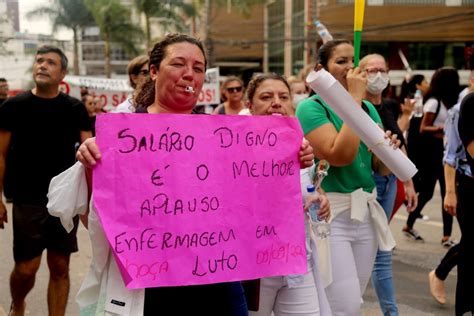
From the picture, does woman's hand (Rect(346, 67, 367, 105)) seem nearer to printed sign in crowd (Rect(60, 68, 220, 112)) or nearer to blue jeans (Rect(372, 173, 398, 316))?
blue jeans (Rect(372, 173, 398, 316))

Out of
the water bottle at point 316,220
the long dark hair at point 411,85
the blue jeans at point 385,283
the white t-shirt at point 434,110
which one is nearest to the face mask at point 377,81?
the blue jeans at point 385,283

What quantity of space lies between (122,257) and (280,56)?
4658 cm

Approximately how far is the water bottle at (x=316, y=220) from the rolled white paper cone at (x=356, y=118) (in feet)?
1.41

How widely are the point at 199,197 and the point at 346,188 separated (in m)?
1.42

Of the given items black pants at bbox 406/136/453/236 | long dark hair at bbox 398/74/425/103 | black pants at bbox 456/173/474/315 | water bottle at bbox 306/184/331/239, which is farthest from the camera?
long dark hair at bbox 398/74/425/103

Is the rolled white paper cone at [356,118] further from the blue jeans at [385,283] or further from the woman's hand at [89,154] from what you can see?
the woman's hand at [89,154]

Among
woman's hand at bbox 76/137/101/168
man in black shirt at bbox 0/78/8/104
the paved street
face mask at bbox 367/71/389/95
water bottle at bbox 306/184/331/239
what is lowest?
the paved street

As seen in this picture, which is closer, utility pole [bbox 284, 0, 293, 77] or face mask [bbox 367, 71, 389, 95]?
face mask [bbox 367, 71, 389, 95]

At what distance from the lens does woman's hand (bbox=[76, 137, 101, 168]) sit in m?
2.18

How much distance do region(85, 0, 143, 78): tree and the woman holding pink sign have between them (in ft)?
138

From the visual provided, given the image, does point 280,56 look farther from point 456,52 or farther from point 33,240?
point 33,240

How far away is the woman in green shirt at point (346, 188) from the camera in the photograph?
3375 mm

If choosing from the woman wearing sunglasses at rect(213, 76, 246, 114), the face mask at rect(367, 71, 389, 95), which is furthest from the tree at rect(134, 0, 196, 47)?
the face mask at rect(367, 71, 389, 95)

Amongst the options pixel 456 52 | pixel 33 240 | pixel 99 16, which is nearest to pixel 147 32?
pixel 99 16
